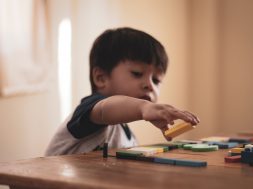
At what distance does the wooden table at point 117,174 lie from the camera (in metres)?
0.41

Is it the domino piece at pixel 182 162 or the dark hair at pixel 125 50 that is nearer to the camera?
the domino piece at pixel 182 162

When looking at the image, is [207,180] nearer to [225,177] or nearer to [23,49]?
[225,177]

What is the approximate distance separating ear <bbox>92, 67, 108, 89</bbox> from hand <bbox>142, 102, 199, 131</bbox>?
0.42 m

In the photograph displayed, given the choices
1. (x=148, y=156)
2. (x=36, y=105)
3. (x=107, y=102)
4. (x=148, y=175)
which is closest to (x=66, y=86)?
(x=36, y=105)

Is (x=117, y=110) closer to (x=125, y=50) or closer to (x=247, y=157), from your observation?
(x=247, y=157)

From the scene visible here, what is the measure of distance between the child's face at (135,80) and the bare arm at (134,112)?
21 centimetres

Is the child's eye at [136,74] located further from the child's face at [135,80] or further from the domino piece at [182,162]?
the domino piece at [182,162]

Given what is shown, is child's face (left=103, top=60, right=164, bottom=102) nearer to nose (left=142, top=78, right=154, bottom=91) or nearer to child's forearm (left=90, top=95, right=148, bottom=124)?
nose (left=142, top=78, right=154, bottom=91)

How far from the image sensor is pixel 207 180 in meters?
0.43

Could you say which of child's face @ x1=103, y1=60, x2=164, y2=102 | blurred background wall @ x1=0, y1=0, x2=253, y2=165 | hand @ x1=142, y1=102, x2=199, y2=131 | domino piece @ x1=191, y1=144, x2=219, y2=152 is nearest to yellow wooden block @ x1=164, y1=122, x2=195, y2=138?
hand @ x1=142, y1=102, x2=199, y2=131

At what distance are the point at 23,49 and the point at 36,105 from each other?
185 millimetres

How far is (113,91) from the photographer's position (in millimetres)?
985

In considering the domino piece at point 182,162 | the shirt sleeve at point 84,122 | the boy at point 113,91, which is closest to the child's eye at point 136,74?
the boy at point 113,91

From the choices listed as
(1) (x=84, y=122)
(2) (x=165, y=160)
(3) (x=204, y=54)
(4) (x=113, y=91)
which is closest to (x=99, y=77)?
(4) (x=113, y=91)
